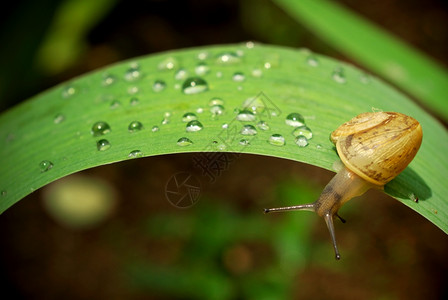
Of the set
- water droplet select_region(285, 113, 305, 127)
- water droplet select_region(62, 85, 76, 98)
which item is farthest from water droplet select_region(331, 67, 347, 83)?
water droplet select_region(62, 85, 76, 98)

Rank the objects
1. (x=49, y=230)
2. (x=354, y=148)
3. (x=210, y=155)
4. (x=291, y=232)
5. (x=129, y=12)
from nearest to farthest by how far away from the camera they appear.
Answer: (x=354, y=148)
(x=210, y=155)
(x=291, y=232)
(x=49, y=230)
(x=129, y=12)

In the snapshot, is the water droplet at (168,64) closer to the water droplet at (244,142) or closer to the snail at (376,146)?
the water droplet at (244,142)

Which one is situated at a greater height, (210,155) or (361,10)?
(210,155)

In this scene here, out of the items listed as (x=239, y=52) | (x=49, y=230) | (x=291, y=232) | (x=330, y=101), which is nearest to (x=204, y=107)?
(x=239, y=52)

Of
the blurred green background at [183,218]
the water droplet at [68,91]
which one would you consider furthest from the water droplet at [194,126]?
the blurred green background at [183,218]

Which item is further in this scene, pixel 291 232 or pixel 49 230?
pixel 49 230

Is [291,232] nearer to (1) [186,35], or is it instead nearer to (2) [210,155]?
(2) [210,155]

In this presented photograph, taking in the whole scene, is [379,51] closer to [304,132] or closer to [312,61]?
[312,61]
